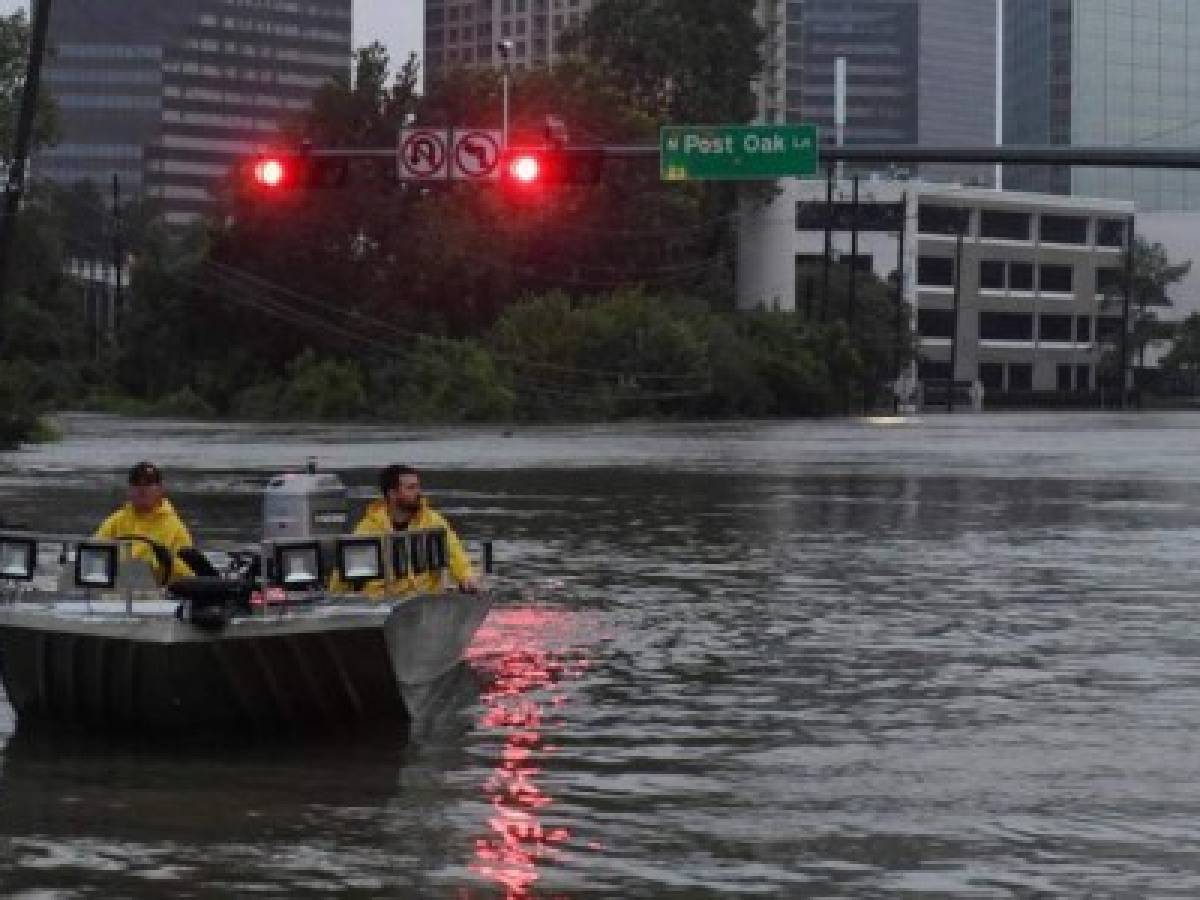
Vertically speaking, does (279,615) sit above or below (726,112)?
below

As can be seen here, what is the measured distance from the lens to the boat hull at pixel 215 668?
11891mm

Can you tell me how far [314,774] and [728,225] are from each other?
119 meters

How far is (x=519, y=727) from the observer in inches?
534

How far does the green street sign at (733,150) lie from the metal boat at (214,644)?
29.7m

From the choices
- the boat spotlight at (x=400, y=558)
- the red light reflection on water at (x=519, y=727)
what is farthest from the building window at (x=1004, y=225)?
the boat spotlight at (x=400, y=558)

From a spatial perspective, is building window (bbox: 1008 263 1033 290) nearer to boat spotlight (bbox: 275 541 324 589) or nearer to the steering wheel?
the steering wheel

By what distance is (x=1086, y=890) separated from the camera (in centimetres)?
923

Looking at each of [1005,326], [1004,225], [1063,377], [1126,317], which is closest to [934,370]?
[1005,326]

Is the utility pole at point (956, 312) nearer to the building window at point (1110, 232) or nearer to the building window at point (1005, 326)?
the building window at point (1005, 326)

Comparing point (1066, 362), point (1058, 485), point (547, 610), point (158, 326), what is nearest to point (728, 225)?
point (158, 326)

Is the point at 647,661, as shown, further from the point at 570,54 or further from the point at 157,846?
the point at 570,54

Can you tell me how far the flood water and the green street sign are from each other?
13.8 metres

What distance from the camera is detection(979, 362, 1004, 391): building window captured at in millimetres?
166750

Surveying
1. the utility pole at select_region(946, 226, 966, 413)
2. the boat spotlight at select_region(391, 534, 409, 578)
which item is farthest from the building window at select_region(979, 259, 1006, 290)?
the boat spotlight at select_region(391, 534, 409, 578)
